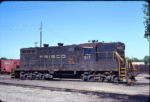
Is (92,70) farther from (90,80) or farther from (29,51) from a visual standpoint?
(29,51)

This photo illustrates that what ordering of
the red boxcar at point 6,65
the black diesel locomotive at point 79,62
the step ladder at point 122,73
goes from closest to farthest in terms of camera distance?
the step ladder at point 122,73, the black diesel locomotive at point 79,62, the red boxcar at point 6,65

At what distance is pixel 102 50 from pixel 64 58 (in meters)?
4.62

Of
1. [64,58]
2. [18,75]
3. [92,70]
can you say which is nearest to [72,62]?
[64,58]

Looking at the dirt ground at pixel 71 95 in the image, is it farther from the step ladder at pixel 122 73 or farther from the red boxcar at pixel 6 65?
the red boxcar at pixel 6 65

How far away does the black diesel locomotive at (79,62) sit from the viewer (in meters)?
20.5

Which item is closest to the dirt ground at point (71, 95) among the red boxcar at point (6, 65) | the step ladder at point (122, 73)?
the step ladder at point (122, 73)

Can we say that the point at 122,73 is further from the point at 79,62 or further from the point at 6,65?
the point at 6,65

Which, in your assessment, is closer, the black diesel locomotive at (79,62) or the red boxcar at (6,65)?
the black diesel locomotive at (79,62)

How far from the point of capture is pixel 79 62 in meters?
22.8

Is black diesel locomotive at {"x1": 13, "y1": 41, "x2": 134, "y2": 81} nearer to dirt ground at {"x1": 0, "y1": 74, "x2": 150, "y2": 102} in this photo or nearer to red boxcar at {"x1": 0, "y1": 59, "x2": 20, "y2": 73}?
dirt ground at {"x1": 0, "y1": 74, "x2": 150, "y2": 102}

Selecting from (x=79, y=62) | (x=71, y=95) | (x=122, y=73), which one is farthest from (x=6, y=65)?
(x=71, y=95)

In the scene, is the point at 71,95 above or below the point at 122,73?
below

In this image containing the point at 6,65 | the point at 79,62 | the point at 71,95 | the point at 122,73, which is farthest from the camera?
the point at 6,65

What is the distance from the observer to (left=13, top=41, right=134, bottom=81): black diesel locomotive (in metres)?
20.5
